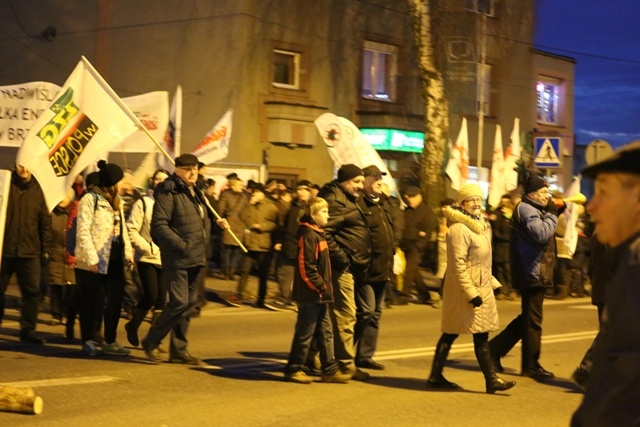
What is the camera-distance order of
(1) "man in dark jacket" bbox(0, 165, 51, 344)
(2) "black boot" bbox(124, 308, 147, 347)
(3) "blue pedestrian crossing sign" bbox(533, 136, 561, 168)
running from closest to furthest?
1. (2) "black boot" bbox(124, 308, 147, 347)
2. (1) "man in dark jacket" bbox(0, 165, 51, 344)
3. (3) "blue pedestrian crossing sign" bbox(533, 136, 561, 168)

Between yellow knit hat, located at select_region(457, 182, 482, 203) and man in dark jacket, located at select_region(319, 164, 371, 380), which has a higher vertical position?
yellow knit hat, located at select_region(457, 182, 482, 203)

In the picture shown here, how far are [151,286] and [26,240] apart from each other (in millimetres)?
1385

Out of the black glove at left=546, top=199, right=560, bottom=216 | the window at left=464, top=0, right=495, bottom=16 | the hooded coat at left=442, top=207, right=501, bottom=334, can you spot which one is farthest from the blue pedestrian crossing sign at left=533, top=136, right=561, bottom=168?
the hooded coat at left=442, top=207, right=501, bottom=334

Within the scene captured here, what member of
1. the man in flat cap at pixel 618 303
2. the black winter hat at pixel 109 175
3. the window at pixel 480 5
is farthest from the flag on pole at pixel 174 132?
the window at pixel 480 5

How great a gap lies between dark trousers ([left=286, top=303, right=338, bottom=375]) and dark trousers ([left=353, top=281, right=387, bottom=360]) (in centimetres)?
70

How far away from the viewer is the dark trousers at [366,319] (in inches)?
412

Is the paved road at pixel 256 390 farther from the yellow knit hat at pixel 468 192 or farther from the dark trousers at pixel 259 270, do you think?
the dark trousers at pixel 259 270

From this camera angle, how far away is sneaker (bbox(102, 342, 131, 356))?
10844mm

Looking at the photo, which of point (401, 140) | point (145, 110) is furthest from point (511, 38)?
point (145, 110)

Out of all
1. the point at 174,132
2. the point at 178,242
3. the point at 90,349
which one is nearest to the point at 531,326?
the point at 178,242

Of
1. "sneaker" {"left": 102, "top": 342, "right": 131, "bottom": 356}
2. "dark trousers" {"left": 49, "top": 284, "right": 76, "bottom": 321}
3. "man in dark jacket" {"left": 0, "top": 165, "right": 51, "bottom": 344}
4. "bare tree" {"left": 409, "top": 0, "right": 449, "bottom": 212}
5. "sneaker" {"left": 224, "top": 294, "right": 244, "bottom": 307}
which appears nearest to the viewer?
"sneaker" {"left": 102, "top": 342, "right": 131, "bottom": 356}

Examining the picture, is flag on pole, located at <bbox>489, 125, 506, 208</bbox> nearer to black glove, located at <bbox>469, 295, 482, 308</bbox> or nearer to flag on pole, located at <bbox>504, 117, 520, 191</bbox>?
flag on pole, located at <bbox>504, 117, 520, 191</bbox>

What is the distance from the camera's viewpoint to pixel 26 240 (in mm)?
11469

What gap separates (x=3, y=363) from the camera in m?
10.1
